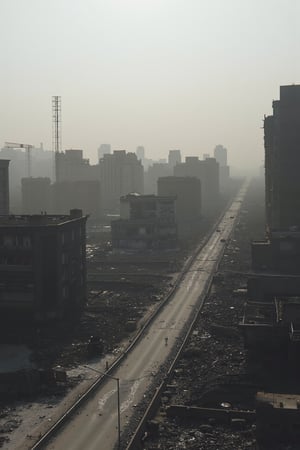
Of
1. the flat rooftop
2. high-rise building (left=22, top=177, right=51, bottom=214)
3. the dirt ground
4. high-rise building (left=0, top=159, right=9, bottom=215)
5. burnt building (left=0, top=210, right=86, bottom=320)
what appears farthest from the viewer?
high-rise building (left=22, top=177, right=51, bottom=214)

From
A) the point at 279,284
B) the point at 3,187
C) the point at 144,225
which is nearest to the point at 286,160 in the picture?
the point at 279,284

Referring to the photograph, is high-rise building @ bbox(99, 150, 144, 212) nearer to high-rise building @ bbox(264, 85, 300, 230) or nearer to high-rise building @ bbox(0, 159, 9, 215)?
high-rise building @ bbox(0, 159, 9, 215)

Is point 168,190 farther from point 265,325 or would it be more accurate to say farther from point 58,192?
point 265,325

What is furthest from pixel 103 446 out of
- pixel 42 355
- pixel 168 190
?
pixel 168 190

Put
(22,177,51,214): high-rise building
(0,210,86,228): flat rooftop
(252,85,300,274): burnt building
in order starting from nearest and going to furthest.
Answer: (0,210,86,228): flat rooftop → (252,85,300,274): burnt building → (22,177,51,214): high-rise building

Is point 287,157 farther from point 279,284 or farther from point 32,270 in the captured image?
point 32,270

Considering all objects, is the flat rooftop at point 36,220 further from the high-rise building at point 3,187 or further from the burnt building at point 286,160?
the burnt building at point 286,160

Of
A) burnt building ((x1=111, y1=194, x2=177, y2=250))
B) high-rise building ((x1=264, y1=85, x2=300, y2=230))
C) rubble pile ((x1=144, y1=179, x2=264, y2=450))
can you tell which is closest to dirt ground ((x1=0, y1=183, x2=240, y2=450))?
rubble pile ((x1=144, y1=179, x2=264, y2=450))
